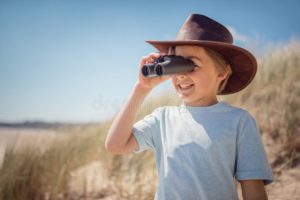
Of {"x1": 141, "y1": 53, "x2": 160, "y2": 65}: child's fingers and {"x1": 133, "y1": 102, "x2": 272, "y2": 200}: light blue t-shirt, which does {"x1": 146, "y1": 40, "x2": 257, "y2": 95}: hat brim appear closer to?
{"x1": 141, "y1": 53, "x2": 160, "y2": 65}: child's fingers

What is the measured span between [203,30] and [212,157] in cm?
86

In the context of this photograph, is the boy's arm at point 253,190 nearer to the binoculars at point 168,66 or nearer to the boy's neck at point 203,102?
the boy's neck at point 203,102

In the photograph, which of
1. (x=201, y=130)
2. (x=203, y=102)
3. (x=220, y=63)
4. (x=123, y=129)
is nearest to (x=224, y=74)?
(x=220, y=63)

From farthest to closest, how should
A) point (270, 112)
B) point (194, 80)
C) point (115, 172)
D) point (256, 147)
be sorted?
point (270, 112) → point (115, 172) → point (194, 80) → point (256, 147)

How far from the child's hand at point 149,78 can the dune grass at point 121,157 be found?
1861mm

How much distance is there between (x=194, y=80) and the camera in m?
2.39

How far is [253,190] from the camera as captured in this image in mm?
2225

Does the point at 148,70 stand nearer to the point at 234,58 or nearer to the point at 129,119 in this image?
the point at 129,119

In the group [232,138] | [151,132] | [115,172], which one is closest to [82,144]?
[115,172]

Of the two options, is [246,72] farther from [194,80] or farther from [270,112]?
[270,112]

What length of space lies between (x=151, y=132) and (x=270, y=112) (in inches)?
141

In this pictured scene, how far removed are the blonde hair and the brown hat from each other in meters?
0.03

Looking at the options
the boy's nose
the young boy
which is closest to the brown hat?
the young boy

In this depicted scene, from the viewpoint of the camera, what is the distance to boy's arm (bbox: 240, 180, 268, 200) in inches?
86.9
